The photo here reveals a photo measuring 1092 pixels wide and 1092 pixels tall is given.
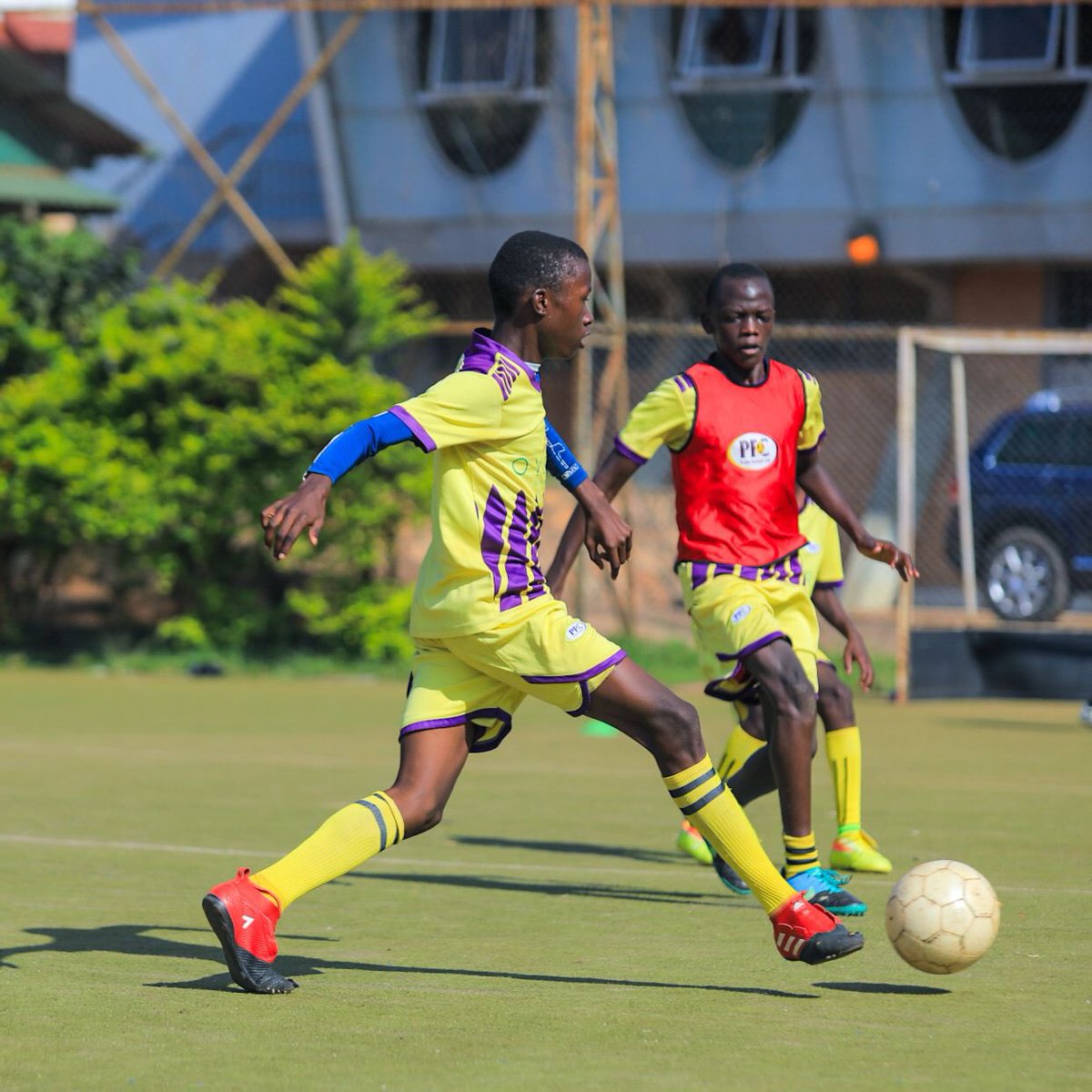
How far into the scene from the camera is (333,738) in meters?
12.8

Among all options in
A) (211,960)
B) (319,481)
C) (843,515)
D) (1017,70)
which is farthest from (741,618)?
(1017,70)

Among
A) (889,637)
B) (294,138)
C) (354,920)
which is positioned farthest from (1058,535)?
(294,138)

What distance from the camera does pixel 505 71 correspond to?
2489cm

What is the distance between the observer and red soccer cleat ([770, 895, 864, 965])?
5277 mm

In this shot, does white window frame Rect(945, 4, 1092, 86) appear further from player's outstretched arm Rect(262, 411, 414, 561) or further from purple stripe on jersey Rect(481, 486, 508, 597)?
player's outstretched arm Rect(262, 411, 414, 561)

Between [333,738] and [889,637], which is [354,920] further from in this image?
[889,637]

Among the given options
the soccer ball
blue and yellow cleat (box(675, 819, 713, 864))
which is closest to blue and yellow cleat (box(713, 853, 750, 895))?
blue and yellow cleat (box(675, 819, 713, 864))

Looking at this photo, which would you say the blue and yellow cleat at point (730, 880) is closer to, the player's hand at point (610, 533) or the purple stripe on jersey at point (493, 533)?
the player's hand at point (610, 533)

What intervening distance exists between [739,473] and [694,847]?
1.63m

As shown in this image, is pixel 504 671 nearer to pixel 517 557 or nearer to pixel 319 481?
pixel 517 557

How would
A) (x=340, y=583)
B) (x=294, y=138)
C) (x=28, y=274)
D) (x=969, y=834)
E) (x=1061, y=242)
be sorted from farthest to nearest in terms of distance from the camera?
(x=294, y=138)
(x=1061, y=242)
(x=28, y=274)
(x=340, y=583)
(x=969, y=834)

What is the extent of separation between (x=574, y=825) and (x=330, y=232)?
18.6 meters

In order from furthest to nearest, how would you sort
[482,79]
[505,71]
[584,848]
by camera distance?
1. [482,79]
2. [505,71]
3. [584,848]

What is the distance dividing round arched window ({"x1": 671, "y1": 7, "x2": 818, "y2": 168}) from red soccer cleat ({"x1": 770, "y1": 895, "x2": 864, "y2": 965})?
19.5m
